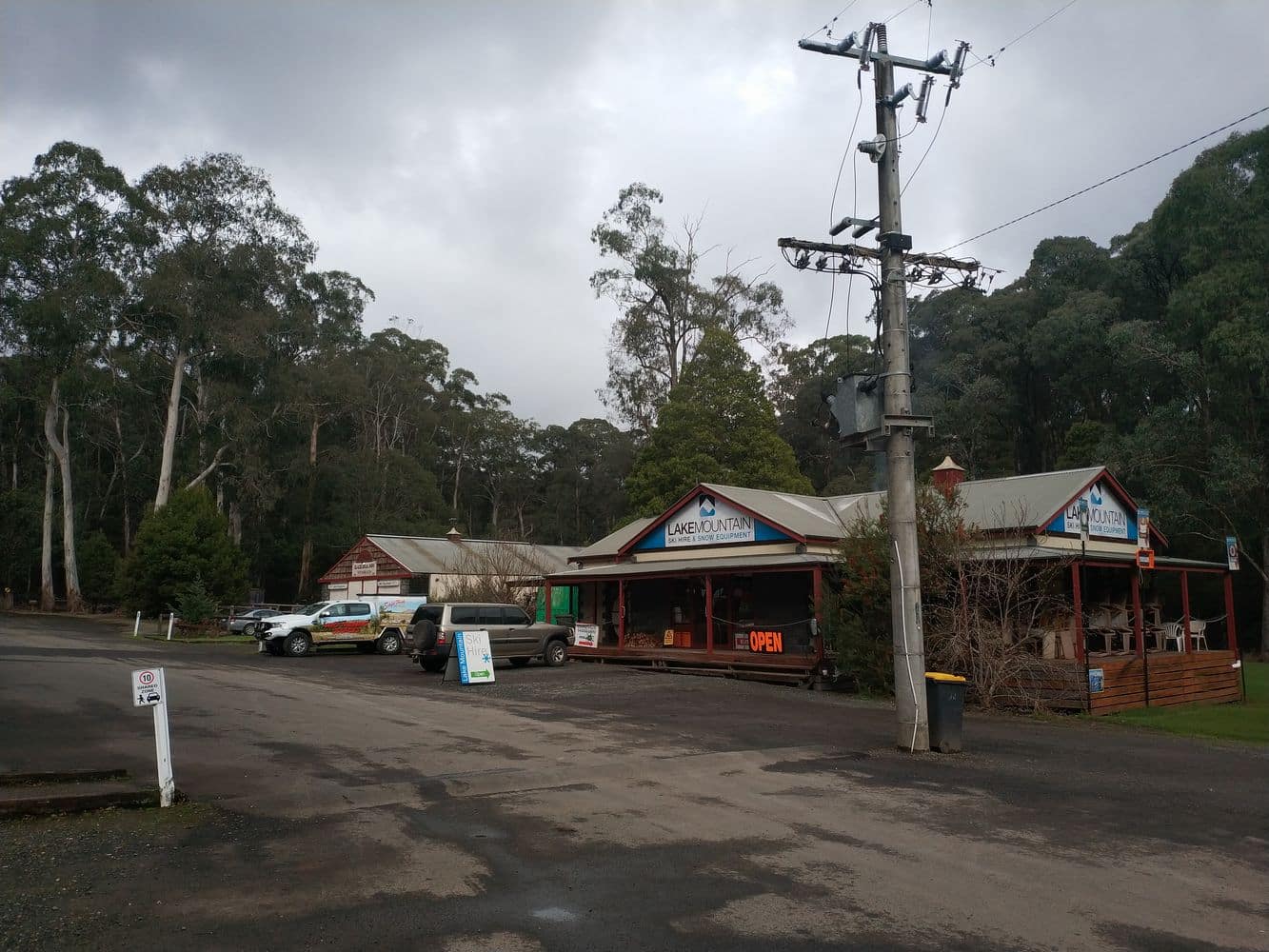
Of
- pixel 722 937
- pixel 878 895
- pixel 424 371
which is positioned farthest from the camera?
pixel 424 371

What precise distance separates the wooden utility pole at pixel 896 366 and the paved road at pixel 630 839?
3.69ft

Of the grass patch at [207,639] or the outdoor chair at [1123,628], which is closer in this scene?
the outdoor chair at [1123,628]

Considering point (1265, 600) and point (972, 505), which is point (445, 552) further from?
point (1265, 600)

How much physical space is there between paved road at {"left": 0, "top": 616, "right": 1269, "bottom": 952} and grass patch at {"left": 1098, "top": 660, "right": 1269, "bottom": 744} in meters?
1.43

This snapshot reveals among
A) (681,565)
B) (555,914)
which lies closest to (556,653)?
(681,565)

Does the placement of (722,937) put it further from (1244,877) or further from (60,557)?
(60,557)

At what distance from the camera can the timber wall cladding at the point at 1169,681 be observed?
1800cm

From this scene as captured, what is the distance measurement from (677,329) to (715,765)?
44681mm

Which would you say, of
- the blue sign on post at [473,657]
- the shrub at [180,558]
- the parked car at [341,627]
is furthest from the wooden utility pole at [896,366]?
the shrub at [180,558]

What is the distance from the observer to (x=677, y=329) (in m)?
54.6

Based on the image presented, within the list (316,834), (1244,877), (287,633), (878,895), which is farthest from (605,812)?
(287,633)

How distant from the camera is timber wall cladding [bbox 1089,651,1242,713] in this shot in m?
18.0

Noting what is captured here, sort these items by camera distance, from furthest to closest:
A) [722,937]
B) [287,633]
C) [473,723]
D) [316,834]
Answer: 1. [287,633]
2. [473,723]
3. [316,834]
4. [722,937]

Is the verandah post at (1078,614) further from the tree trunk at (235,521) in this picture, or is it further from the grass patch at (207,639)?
the tree trunk at (235,521)
